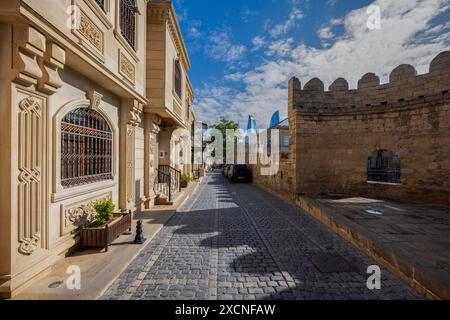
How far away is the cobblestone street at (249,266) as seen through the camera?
3295mm

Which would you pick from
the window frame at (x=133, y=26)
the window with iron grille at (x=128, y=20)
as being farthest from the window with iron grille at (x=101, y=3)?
the window with iron grille at (x=128, y=20)

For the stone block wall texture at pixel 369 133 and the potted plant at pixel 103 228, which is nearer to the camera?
the potted plant at pixel 103 228

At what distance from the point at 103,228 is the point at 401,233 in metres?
6.91

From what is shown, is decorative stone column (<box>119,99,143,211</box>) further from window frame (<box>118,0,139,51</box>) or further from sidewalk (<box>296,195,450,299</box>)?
sidewalk (<box>296,195,450,299</box>)

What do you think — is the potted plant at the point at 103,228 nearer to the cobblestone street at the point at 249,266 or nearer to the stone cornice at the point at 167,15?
the cobblestone street at the point at 249,266

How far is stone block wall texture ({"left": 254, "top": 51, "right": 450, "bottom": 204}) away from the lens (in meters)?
8.09

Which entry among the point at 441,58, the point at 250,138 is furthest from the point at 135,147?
the point at 250,138

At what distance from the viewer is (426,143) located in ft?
27.2

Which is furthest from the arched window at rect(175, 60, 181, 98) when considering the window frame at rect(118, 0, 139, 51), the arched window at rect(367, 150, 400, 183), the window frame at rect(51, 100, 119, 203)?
the arched window at rect(367, 150, 400, 183)

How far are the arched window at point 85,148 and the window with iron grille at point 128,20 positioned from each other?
269 cm

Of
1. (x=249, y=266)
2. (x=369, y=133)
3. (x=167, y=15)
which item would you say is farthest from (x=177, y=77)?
(x=369, y=133)
